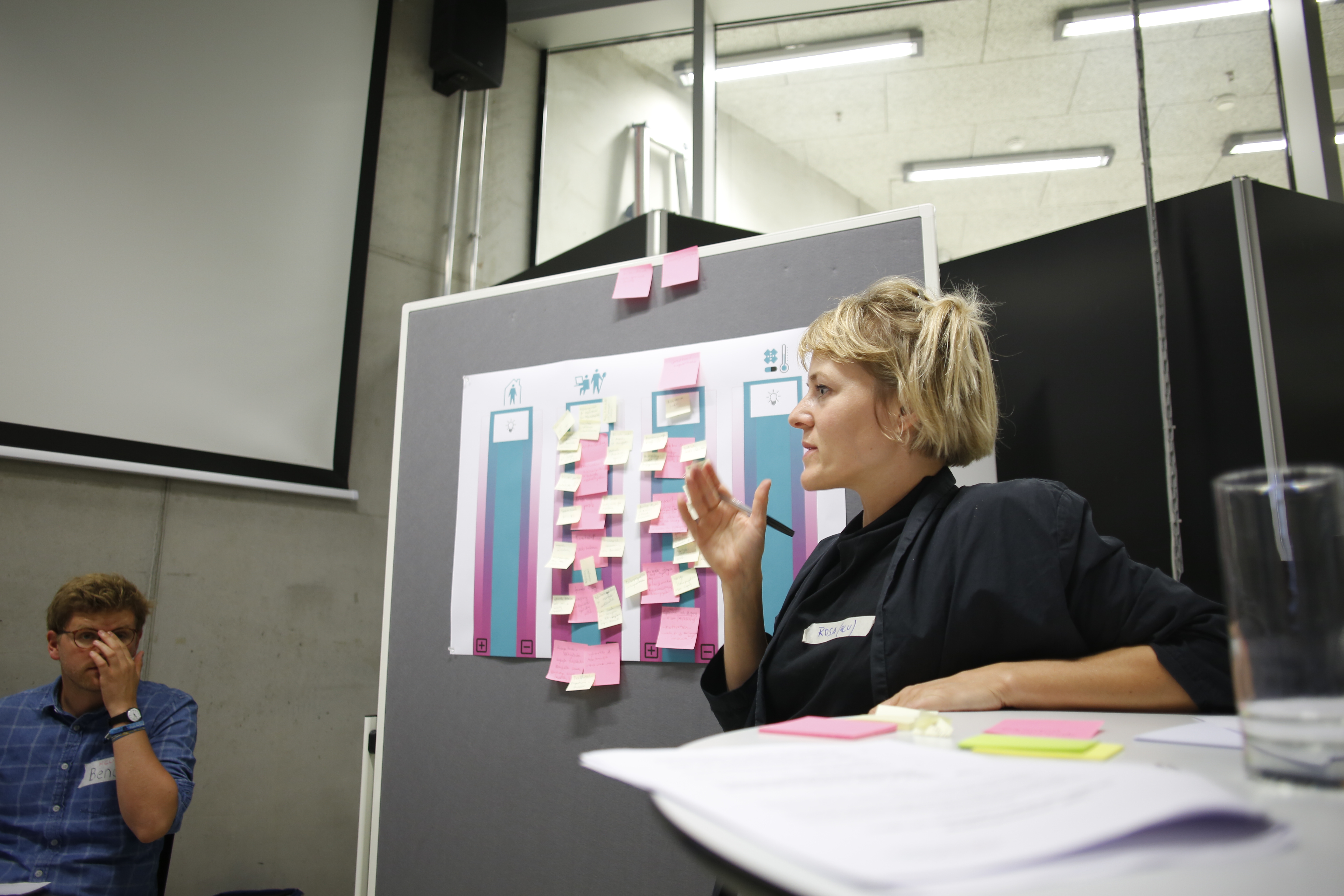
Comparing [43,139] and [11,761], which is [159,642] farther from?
[43,139]

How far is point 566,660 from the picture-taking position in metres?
1.55

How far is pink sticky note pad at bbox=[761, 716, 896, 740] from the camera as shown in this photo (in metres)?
0.59

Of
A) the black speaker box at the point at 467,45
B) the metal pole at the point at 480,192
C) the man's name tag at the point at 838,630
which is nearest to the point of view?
the man's name tag at the point at 838,630

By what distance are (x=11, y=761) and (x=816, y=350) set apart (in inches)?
74.3

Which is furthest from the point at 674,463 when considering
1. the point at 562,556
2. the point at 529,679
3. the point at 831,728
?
the point at 831,728

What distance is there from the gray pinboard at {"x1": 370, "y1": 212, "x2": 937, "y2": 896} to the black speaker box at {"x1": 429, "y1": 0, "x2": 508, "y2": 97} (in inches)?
72.5

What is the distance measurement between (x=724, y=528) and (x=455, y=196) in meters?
2.56

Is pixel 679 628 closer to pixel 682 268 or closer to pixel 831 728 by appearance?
pixel 682 268

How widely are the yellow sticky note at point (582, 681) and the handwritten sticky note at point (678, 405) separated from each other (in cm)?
52

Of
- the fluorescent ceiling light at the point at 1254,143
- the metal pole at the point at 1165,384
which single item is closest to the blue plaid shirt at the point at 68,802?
the metal pole at the point at 1165,384

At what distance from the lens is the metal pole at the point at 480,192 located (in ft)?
10.9

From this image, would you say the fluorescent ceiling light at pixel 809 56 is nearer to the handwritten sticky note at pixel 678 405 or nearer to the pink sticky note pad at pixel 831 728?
the handwritten sticky note at pixel 678 405

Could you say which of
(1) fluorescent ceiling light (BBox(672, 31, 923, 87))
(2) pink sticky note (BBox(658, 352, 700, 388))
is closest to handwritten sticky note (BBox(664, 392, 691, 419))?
(2) pink sticky note (BBox(658, 352, 700, 388))

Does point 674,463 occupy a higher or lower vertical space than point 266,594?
higher
